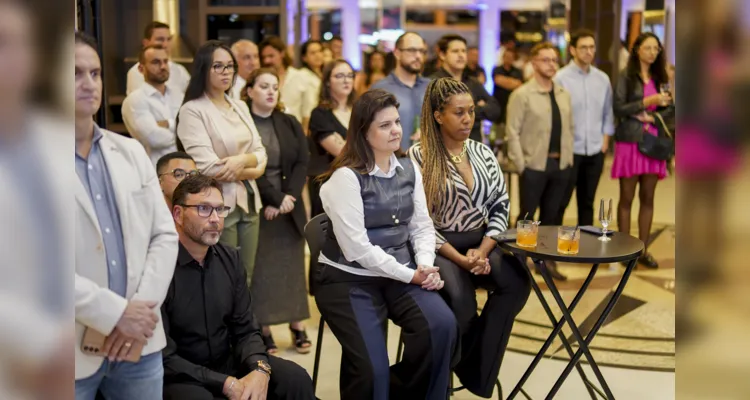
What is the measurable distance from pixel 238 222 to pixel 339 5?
30.1 ft

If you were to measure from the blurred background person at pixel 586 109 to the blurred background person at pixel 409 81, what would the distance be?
4.32 ft

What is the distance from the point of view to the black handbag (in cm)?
519

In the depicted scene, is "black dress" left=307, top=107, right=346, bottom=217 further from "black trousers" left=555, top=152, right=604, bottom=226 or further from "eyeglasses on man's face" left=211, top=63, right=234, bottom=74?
"black trousers" left=555, top=152, right=604, bottom=226

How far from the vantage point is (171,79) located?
13.1ft

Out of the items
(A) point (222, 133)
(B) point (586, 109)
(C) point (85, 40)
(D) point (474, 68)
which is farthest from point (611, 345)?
(D) point (474, 68)

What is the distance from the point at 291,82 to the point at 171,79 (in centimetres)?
160

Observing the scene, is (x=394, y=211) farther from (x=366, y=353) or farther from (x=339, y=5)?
(x=339, y=5)

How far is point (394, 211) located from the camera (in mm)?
2943

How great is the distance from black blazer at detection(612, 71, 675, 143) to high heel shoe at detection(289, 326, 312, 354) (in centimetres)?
252

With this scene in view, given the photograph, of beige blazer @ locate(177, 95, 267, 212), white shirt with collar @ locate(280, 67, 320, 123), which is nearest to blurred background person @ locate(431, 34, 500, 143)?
white shirt with collar @ locate(280, 67, 320, 123)

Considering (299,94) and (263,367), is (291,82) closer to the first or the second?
(299,94)

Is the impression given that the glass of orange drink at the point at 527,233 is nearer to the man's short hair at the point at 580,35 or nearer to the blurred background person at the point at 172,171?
the blurred background person at the point at 172,171

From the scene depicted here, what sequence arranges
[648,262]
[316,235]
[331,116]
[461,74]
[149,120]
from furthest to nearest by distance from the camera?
[648,262] → [461,74] → [331,116] → [149,120] → [316,235]

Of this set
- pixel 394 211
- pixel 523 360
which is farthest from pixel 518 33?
pixel 394 211
